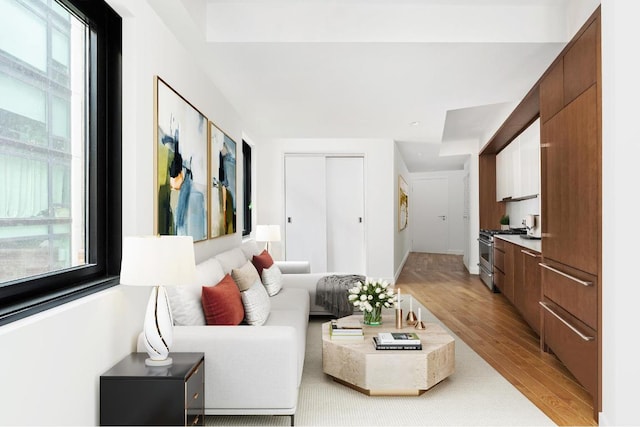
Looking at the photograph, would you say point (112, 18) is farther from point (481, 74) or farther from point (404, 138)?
point (404, 138)

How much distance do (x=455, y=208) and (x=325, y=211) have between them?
652cm

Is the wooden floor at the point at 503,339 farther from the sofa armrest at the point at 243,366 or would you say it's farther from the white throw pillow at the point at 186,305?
the white throw pillow at the point at 186,305

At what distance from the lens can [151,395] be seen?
2014 mm

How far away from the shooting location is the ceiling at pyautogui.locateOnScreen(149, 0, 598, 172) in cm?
333

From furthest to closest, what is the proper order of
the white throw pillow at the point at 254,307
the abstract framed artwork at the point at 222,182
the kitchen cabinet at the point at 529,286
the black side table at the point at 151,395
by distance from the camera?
the kitchen cabinet at the point at 529,286
the abstract framed artwork at the point at 222,182
the white throw pillow at the point at 254,307
the black side table at the point at 151,395

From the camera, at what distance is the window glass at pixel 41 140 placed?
5.59 ft

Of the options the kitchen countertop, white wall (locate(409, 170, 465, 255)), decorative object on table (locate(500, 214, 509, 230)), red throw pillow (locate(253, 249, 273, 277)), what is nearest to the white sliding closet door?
decorative object on table (locate(500, 214, 509, 230))

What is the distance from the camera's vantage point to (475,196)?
874cm

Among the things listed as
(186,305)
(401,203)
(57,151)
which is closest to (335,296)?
(186,305)

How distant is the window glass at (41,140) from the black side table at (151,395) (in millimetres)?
556

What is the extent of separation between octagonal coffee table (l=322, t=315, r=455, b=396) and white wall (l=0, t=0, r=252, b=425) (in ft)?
4.14

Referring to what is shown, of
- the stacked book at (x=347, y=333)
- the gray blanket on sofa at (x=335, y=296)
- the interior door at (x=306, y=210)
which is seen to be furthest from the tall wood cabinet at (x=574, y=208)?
the interior door at (x=306, y=210)

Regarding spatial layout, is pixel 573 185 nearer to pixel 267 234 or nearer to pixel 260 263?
pixel 260 263
